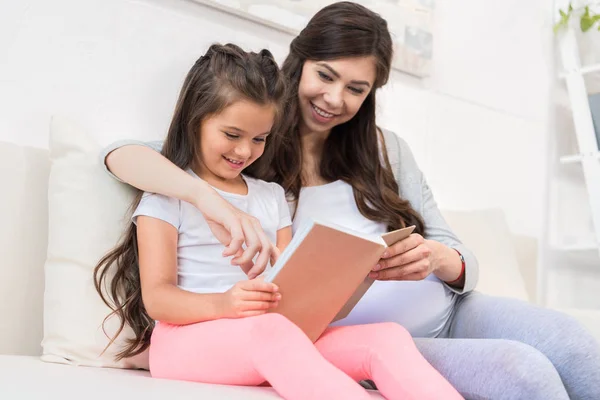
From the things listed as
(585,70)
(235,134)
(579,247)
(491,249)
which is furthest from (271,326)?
(585,70)

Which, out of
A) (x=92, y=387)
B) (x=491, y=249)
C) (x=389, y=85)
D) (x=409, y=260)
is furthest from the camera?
(x=389, y=85)

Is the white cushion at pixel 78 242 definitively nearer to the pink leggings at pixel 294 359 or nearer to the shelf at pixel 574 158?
the pink leggings at pixel 294 359

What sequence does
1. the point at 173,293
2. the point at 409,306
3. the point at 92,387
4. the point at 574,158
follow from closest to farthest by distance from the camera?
the point at 92,387, the point at 173,293, the point at 409,306, the point at 574,158

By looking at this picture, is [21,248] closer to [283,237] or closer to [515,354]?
[283,237]

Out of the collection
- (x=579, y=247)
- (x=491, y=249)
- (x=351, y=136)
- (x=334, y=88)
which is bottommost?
(x=579, y=247)

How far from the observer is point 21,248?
130cm

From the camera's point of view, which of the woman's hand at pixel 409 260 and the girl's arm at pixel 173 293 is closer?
the girl's arm at pixel 173 293

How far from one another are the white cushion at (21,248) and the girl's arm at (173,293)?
240mm

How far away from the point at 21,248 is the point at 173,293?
36 centimetres

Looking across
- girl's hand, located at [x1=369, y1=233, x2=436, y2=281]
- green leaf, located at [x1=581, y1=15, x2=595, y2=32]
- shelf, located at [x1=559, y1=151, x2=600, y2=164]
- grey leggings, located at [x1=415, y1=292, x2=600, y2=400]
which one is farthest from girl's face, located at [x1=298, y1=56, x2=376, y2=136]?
green leaf, located at [x1=581, y1=15, x2=595, y2=32]

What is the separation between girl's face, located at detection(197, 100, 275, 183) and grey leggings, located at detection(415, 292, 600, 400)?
18.3 inches

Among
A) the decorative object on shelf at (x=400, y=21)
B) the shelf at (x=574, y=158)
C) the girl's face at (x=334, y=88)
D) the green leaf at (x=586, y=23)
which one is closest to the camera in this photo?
the girl's face at (x=334, y=88)

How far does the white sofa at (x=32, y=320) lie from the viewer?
87cm

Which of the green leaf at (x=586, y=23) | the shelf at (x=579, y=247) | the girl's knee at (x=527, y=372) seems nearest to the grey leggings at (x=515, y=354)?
the girl's knee at (x=527, y=372)
